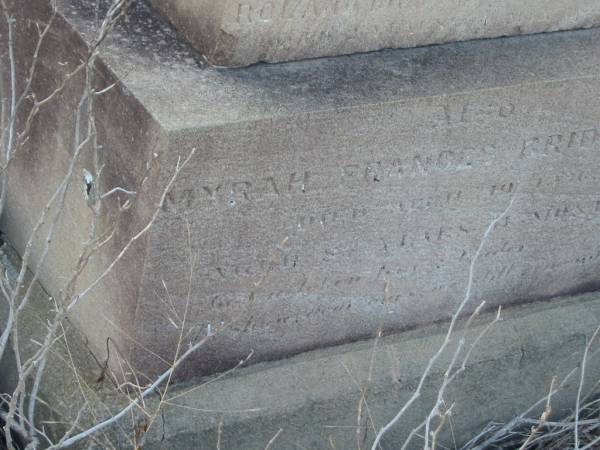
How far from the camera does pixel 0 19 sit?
10.3 ft

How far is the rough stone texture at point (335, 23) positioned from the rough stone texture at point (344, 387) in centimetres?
97

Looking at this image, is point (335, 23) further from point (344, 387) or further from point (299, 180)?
point (344, 387)

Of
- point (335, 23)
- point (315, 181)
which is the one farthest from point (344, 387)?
point (335, 23)

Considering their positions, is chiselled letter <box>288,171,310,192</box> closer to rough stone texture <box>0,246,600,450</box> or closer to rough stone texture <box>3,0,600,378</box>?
rough stone texture <box>3,0,600,378</box>

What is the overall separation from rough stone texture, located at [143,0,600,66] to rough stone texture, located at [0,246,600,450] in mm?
970

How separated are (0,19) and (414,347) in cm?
170

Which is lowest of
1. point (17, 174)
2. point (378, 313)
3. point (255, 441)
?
point (255, 441)

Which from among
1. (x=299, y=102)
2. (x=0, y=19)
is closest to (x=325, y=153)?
(x=299, y=102)

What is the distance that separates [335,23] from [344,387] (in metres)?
1.15

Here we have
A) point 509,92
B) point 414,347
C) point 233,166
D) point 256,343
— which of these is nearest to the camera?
point 233,166

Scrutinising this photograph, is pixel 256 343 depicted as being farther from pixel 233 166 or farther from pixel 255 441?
pixel 233 166

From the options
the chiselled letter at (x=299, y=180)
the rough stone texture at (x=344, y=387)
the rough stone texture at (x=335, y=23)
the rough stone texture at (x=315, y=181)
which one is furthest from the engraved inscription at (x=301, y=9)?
the rough stone texture at (x=344, y=387)

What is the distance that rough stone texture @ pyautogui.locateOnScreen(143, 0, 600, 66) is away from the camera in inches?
104

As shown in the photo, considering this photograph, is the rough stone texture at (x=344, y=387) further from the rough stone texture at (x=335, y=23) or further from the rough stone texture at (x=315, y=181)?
the rough stone texture at (x=335, y=23)
